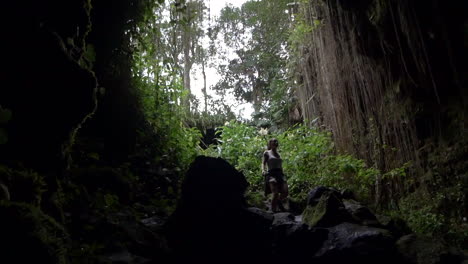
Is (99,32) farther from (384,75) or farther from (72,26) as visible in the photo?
(384,75)

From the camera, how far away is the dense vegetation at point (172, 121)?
6.44ft

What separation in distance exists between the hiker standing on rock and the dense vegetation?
621 millimetres

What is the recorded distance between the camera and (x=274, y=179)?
6035 millimetres

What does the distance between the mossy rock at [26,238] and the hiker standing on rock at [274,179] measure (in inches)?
178

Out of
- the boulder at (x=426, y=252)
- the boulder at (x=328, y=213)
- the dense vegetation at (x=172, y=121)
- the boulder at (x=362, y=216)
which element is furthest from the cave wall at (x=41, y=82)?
the boulder at (x=362, y=216)

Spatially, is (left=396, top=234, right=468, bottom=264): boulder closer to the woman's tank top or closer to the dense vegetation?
the dense vegetation

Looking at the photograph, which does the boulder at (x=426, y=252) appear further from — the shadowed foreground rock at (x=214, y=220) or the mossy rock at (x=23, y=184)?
the mossy rock at (x=23, y=184)

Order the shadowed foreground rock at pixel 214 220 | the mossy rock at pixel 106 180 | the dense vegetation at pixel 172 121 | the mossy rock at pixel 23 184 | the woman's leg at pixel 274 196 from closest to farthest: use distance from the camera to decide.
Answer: the mossy rock at pixel 23 184 < the dense vegetation at pixel 172 121 < the mossy rock at pixel 106 180 < the shadowed foreground rock at pixel 214 220 < the woman's leg at pixel 274 196

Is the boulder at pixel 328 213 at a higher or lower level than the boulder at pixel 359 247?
higher

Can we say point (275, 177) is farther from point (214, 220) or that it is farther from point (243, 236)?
point (214, 220)

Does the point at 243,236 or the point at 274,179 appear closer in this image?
the point at 243,236

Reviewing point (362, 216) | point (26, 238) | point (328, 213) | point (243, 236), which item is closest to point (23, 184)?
point (26, 238)

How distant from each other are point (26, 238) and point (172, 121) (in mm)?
4363

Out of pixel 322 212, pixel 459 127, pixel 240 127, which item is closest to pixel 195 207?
pixel 322 212
